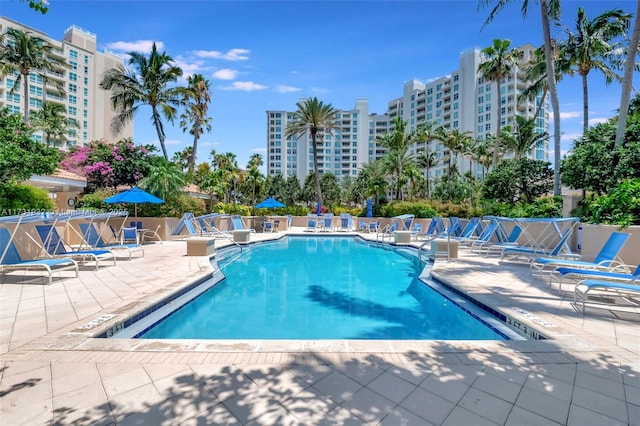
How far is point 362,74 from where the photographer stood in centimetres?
2880

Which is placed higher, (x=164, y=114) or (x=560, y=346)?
(x=164, y=114)

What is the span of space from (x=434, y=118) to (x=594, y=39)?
65.1m

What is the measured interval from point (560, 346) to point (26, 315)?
666cm

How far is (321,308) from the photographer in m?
6.51

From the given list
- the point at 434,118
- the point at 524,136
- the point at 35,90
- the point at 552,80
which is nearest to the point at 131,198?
the point at 552,80

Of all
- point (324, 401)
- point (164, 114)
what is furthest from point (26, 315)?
point (164, 114)

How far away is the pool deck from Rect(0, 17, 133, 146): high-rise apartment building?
2361 inches

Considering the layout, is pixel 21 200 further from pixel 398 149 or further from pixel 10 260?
pixel 398 149

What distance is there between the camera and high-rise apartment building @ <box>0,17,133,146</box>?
51.6 meters

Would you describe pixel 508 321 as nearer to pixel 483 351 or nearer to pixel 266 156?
pixel 483 351

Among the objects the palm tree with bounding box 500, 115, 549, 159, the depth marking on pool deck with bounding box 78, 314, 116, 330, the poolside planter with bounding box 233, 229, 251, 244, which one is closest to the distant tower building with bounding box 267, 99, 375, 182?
the palm tree with bounding box 500, 115, 549, 159

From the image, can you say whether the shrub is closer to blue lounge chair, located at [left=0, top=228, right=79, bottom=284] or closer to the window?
blue lounge chair, located at [left=0, top=228, right=79, bottom=284]

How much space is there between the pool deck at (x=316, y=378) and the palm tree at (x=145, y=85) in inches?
815

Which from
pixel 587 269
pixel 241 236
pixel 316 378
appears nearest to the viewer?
pixel 316 378
